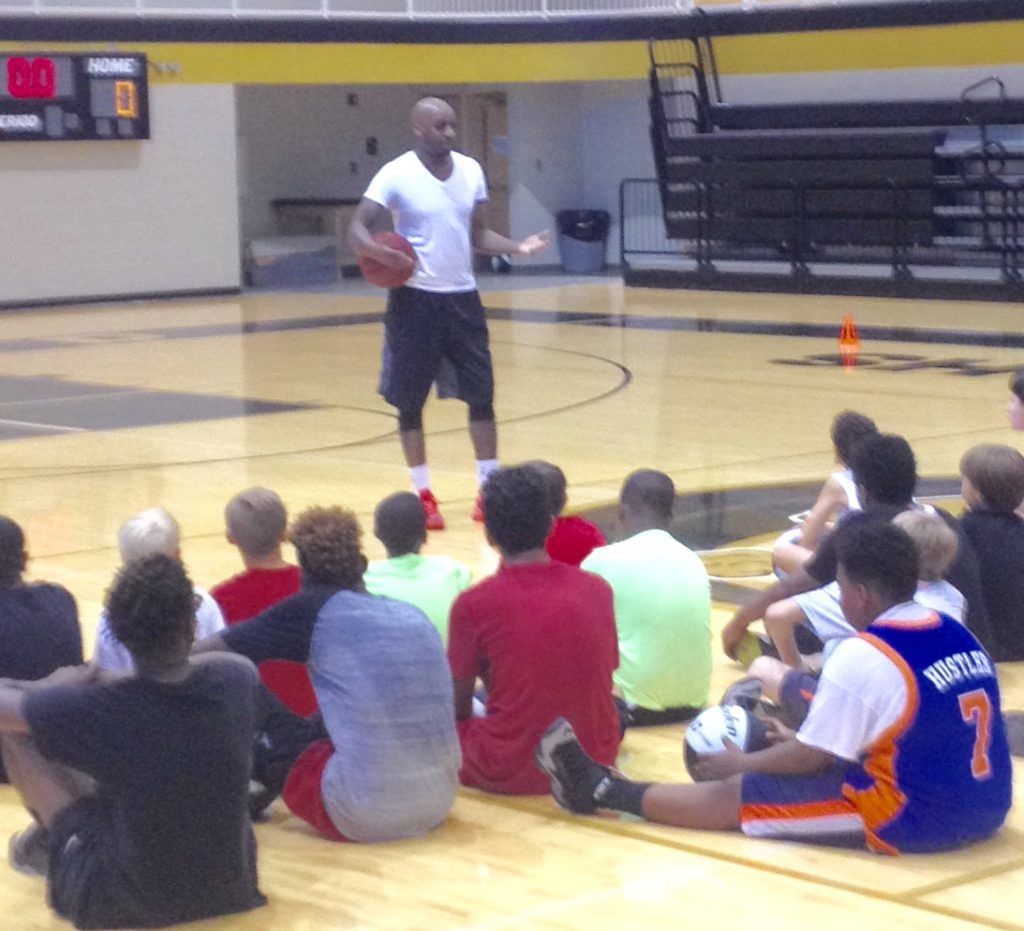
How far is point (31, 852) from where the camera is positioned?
4.36 m

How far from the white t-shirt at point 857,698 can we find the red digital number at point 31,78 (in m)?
18.8

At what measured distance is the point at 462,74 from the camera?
2527 centimetres

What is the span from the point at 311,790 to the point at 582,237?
23559 mm

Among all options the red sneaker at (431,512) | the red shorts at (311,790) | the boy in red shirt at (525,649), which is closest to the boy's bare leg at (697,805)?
the boy in red shirt at (525,649)

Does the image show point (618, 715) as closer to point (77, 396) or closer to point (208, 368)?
point (77, 396)

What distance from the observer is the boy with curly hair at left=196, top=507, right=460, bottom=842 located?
4.48 m

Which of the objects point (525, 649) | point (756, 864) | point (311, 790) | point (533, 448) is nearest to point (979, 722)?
point (756, 864)

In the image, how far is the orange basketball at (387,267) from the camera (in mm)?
8672

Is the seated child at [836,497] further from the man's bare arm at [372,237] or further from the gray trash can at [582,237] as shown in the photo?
the gray trash can at [582,237]

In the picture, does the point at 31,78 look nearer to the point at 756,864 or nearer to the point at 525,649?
the point at 525,649

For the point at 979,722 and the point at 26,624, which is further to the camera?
the point at 26,624


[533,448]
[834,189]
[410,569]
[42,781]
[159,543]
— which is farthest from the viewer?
[834,189]

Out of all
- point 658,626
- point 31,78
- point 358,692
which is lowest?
point 658,626

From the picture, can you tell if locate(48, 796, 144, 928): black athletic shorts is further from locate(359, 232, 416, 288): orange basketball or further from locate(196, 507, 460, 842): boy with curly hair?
locate(359, 232, 416, 288): orange basketball
